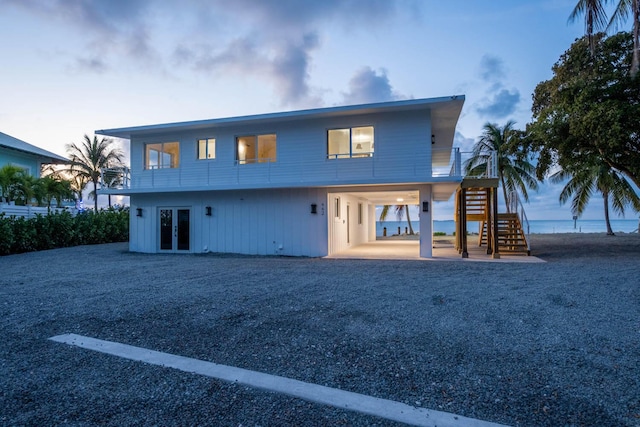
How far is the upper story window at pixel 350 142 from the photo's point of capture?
13.2 meters

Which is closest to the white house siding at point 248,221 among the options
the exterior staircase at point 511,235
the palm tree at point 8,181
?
the exterior staircase at point 511,235

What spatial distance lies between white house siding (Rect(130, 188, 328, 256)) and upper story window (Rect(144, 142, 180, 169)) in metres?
1.28

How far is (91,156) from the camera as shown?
32031mm

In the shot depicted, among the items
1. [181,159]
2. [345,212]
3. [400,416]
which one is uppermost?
[181,159]

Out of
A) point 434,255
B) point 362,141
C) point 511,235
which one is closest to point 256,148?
point 362,141

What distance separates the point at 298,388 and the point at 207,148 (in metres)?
12.9

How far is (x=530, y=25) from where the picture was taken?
14148 millimetres

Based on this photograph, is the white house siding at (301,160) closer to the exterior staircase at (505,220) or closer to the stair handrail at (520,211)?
the exterior staircase at (505,220)

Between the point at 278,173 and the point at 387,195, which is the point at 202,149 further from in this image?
the point at 387,195

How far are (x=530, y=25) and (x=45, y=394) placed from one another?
57.0ft

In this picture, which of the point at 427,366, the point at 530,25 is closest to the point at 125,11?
the point at 427,366

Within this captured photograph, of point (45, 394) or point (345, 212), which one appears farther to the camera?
point (345, 212)

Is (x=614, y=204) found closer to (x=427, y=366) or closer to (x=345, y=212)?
(x=345, y=212)

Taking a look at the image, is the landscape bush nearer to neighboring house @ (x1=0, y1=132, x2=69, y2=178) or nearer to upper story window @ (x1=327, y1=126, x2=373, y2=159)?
neighboring house @ (x1=0, y1=132, x2=69, y2=178)
